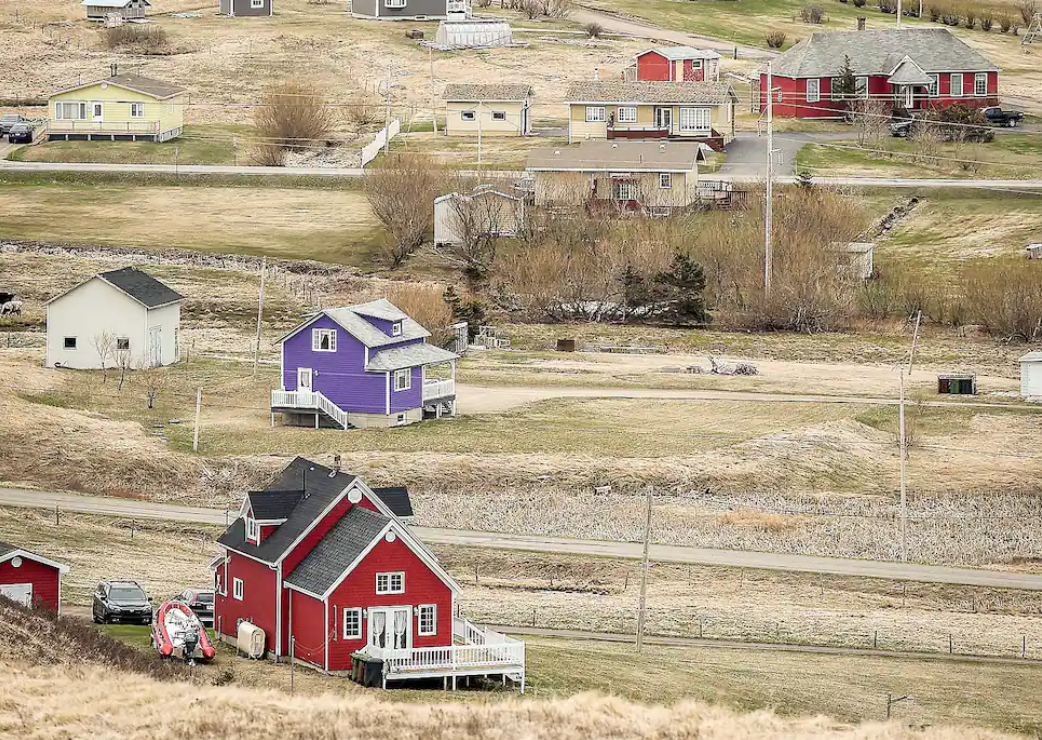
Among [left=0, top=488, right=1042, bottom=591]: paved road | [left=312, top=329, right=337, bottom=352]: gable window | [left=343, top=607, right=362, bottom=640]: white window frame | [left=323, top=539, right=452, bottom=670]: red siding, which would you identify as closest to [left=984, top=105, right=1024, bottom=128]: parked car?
[left=312, top=329, right=337, bottom=352]: gable window

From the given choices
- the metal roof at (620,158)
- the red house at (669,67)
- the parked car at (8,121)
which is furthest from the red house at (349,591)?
the red house at (669,67)

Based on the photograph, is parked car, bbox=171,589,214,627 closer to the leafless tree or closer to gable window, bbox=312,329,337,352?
gable window, bbox=312,329,337,352

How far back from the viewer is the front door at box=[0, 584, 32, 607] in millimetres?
45125

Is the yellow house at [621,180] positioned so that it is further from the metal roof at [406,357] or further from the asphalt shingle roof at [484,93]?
the metal roof at [406,357]

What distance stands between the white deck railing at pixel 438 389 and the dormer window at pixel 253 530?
28.8 m

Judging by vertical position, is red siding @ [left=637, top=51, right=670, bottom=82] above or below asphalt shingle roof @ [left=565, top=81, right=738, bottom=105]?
above

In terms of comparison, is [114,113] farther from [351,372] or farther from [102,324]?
[351,372]

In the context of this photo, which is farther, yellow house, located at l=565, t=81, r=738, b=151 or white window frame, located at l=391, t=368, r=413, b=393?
yellow house, located at l=565, t=81, r=738, b=151

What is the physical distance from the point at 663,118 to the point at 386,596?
8622 centimetres

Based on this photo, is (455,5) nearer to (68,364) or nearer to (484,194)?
(484,194)

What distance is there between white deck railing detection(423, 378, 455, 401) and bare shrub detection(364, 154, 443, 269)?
30.8 meters

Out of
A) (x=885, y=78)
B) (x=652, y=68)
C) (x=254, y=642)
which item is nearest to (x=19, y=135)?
(x=652, y=68)

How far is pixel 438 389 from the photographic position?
74.8 m

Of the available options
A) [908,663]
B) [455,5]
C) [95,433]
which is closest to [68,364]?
[95,433]
